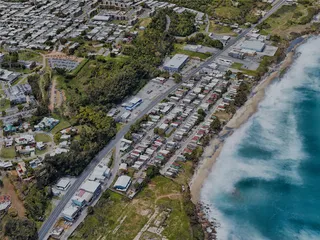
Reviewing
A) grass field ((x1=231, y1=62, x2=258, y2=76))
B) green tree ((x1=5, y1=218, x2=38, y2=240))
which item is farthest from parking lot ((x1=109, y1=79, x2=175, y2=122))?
green tree ((x1=5, y1=218, x2=38, y2=240))

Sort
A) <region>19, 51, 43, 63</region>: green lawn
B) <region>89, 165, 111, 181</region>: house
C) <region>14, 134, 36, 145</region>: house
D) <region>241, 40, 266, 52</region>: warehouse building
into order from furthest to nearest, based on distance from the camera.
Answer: <region>241, 40, 266, 52</region>: warehouse building, <region>19, 51, 43, 63</region>: green lawn, <region>14, 134, 36, 145</region>: house, <region>89, 165, 111, 181</region>: house

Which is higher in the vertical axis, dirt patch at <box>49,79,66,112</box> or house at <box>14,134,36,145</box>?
dirt patch at <box>49,79,66,112</box>

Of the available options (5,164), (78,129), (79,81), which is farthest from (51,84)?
(5,164)

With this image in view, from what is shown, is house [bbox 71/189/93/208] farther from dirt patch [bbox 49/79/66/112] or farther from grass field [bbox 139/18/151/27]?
grass field [bbox 139/18/151/27]

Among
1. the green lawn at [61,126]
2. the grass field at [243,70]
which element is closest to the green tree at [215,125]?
the grass field at [243,70]

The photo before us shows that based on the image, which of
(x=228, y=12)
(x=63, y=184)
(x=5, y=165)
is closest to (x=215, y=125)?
(x=63, y=184)

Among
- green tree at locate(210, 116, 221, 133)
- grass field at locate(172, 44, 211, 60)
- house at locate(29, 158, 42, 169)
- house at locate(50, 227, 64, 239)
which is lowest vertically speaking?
house at locate(50, 227, 64, 239)

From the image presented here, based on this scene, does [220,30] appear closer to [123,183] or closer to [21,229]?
[123,183]

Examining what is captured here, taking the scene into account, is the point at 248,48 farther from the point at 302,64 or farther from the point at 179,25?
the point at 179,25
